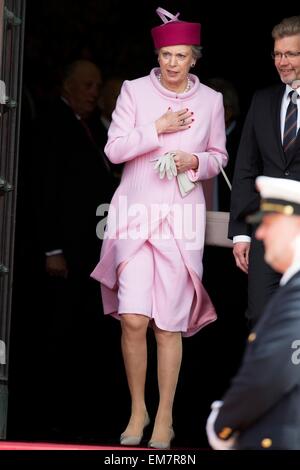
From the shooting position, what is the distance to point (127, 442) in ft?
23.2

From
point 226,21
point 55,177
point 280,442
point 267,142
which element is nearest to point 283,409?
point 280,442

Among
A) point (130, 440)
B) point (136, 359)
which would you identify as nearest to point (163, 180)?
point (136, 359)

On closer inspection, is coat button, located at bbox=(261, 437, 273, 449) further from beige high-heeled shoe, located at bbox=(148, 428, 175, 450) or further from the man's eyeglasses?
the man's eyeglasses

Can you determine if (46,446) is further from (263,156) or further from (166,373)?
(263,156)

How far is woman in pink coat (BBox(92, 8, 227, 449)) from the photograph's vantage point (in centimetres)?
712

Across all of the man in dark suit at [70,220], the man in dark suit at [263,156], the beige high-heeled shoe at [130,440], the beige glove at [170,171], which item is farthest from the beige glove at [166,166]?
the man in dark suit at [70,220]

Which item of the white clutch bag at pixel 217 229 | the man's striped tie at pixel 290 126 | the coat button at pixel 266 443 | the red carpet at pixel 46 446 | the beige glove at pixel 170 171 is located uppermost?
the man's striped tie at pixel 290 126

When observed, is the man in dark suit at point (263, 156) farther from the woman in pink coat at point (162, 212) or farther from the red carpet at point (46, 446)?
the red carpet at point (46, 446)

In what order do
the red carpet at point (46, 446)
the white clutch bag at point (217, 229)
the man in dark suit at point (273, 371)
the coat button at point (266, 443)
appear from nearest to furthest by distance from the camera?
the man in dark suit at point (273, 371), the coat button at point (266, 443), the red carpet at point (46, 446), the white clutch bag at point (217, 229)

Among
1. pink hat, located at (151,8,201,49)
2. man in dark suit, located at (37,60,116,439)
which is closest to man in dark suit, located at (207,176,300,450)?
pink hat, located at (151,8,201,49)

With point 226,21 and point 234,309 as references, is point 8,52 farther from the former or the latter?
point 226,21

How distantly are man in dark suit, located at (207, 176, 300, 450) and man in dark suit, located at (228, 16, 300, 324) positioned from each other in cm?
161

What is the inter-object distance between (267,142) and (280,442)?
2057 mm

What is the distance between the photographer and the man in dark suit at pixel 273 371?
4.98 meters
